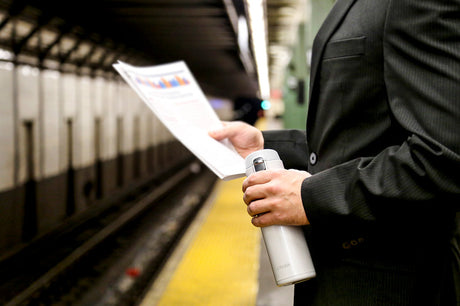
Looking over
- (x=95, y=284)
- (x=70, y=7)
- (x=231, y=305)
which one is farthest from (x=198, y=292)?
(x=70, y=7)

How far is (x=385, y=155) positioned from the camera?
1076 mm

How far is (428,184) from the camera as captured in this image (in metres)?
1.01

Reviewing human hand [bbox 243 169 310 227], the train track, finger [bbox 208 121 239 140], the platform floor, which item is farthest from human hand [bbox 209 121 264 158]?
the train track

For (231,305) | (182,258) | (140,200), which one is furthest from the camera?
(140,200)

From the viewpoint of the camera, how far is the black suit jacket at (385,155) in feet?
3.32

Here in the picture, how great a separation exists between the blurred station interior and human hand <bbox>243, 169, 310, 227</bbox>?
2443mm

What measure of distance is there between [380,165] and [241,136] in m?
0.72

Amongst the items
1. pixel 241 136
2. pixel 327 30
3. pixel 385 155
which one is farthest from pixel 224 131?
pixel 385 155

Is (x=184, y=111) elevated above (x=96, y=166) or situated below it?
above

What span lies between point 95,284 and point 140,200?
564 cm

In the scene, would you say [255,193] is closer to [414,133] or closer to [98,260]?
[414,133]

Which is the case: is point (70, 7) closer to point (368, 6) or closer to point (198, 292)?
point (198, 292)

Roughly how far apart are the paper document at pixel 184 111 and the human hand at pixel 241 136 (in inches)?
1.0

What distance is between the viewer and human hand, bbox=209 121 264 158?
1.70m
